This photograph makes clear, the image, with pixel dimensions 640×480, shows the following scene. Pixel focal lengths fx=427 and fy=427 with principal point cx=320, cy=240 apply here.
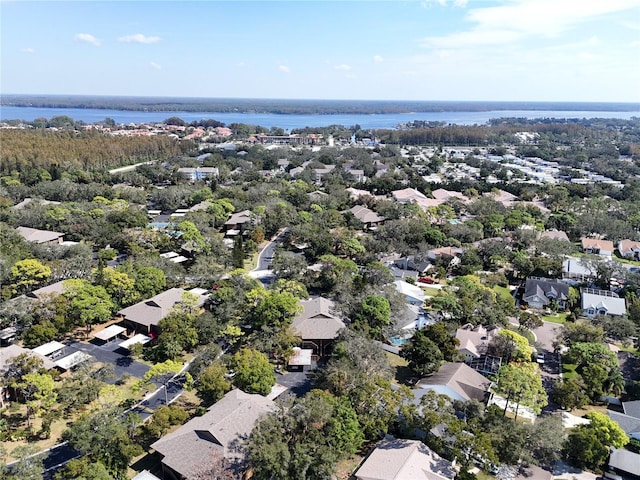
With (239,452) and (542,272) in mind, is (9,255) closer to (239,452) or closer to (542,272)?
(239,452)

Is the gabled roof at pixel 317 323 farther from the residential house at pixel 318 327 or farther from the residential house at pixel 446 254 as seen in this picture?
the residential house at pixel 446 254

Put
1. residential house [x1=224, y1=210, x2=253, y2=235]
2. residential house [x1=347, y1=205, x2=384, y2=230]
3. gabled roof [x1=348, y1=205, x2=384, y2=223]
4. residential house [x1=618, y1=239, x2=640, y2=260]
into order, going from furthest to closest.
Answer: gabled roof [x1=348, y1=205, x2=384, y2=223]
residential house [x1=347, y1=205, x2=384, y2=230]
residential house [x1=224, y1=210, x2=253, y2=235]
residential house [x1=618, y1=239, x2=640, y2=260]

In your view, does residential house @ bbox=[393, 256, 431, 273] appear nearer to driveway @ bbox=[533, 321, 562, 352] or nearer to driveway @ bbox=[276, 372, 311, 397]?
driveway @ bbox=[533, 321, 562, 352]

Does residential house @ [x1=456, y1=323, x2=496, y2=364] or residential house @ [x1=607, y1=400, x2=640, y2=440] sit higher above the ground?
residential house @ [x1=456, y1=323, x2=496, y2=364]

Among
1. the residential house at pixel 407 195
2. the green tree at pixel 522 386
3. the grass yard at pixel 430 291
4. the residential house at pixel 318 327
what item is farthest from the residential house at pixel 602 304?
the residential house at pixel 407 195

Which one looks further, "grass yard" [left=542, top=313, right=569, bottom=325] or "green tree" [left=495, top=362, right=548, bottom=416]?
"grass yard" [left=542, top=313, right=569, bottom=325]

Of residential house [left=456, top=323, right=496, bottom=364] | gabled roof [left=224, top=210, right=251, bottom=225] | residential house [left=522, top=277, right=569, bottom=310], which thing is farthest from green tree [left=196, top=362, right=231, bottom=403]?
gabled roof [left=224, top=210, right=251, bottom=225]

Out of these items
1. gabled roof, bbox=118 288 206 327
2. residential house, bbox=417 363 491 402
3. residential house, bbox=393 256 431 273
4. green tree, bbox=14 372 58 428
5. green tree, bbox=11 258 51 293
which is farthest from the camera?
residential house, bbox=393 256 431 273
